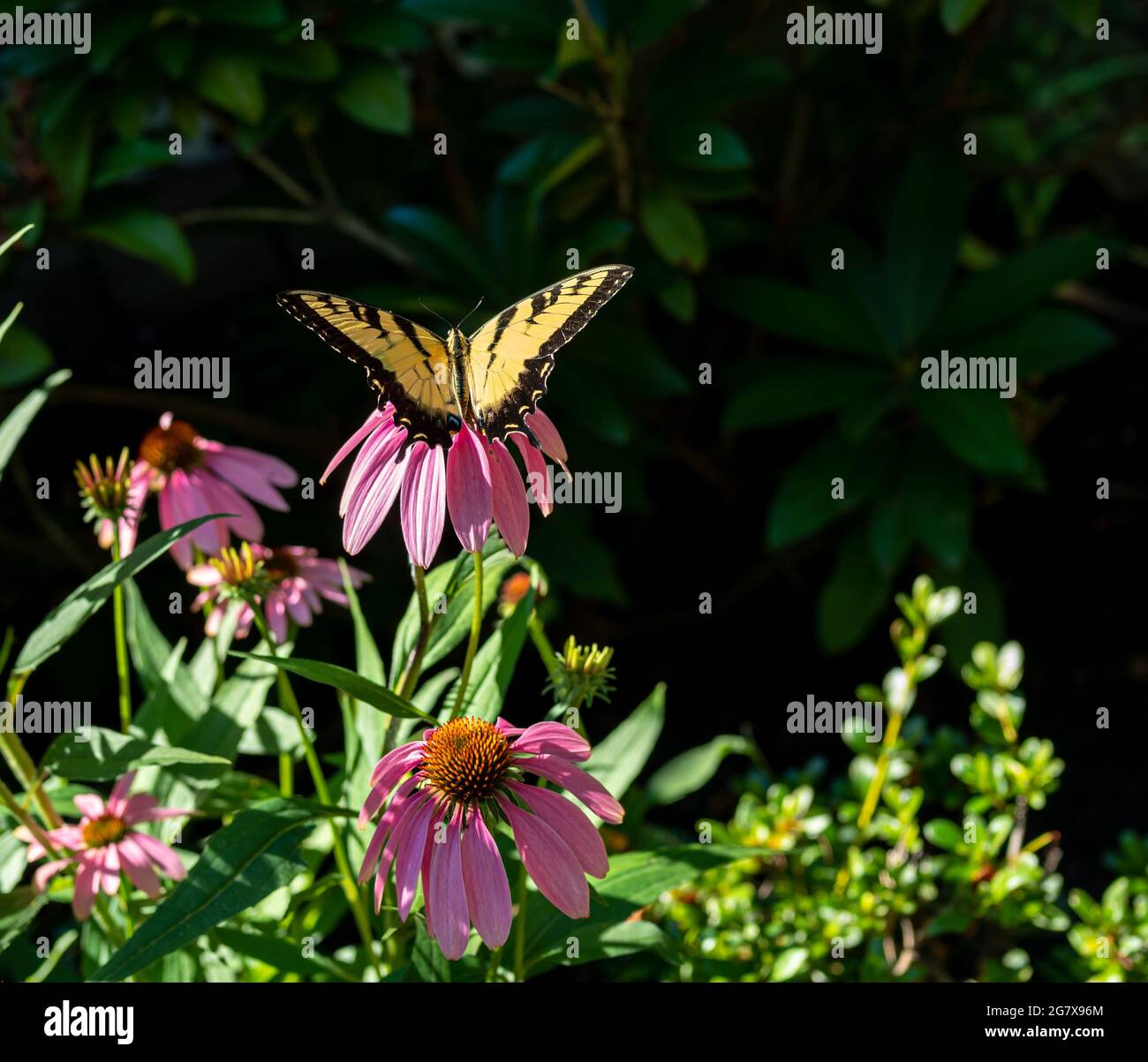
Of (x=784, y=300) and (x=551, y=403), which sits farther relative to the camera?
(x=784, y=300)

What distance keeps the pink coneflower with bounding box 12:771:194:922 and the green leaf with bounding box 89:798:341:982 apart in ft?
0.52

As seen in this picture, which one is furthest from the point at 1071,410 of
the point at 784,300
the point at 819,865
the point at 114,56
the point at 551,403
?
the point at 114,56

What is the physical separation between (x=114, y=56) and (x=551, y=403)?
0.84 metres

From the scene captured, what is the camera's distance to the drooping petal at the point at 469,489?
67 centimetres

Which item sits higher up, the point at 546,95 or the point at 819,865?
the point at 546,95

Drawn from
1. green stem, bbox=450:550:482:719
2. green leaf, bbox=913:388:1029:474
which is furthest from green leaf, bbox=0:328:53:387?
green leaf, bbox=913:388:1029:474

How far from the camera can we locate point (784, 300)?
2.05m

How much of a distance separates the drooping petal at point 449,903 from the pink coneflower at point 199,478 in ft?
1.25

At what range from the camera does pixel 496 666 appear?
899 millimetres

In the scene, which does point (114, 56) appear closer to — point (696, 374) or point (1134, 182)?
point (696, 374)

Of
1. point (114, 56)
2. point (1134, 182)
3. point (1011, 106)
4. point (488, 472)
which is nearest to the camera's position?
point (488, 472)

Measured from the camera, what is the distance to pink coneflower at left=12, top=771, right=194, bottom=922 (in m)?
0.88
